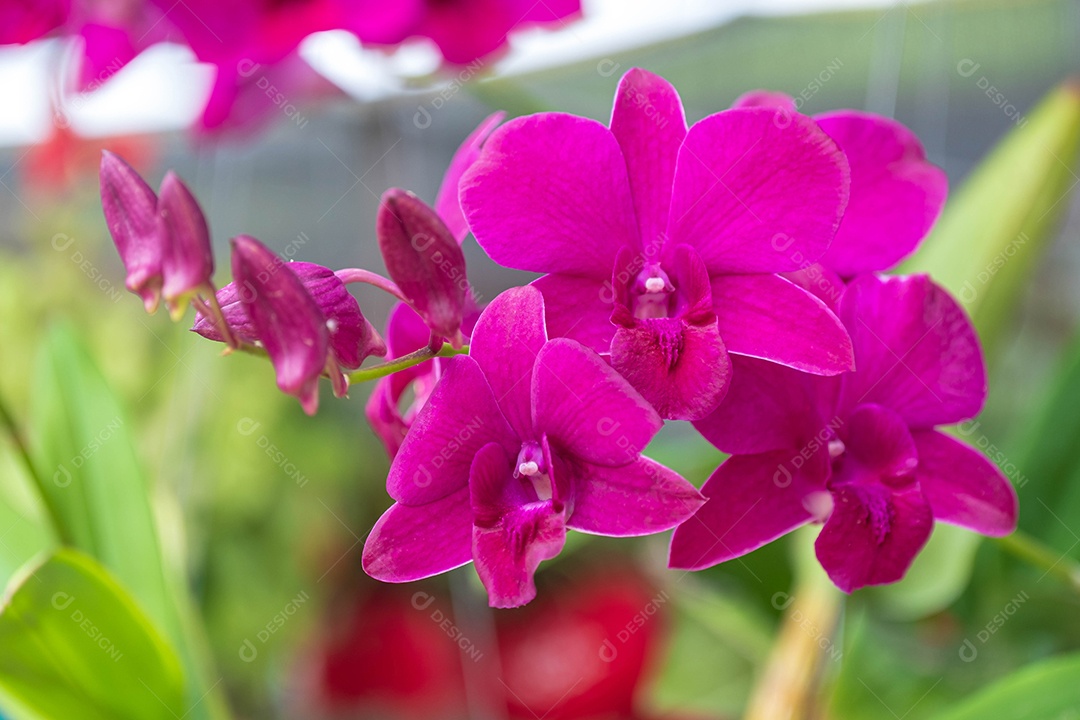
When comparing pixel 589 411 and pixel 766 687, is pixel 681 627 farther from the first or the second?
pixel 589 411

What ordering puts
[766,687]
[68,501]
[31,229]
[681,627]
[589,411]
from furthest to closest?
[31,229] < [681,627] < [766,687] < [68,501] < [589,411]

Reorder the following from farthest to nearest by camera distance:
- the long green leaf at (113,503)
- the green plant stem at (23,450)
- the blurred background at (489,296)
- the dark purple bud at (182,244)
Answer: the blurred background at (489,296) < the long green leaf at (113,503) < the green plant stem at (23,450) < the dark purple bud at (182,244)

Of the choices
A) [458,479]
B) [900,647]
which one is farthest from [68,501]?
[900,647]

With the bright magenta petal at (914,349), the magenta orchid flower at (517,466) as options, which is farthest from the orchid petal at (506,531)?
the bright magenta petal at (914,349)

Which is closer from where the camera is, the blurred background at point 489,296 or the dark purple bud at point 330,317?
the dark purple bud at point 330,317

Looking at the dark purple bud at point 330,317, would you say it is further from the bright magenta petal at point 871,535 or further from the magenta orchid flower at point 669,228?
the bright magenta petal at point 871,535

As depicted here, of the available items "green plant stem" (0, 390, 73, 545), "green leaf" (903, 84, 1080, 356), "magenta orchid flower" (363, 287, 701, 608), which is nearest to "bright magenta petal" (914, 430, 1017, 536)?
"magenta orchid flower" (363, 287, 701, 608)
